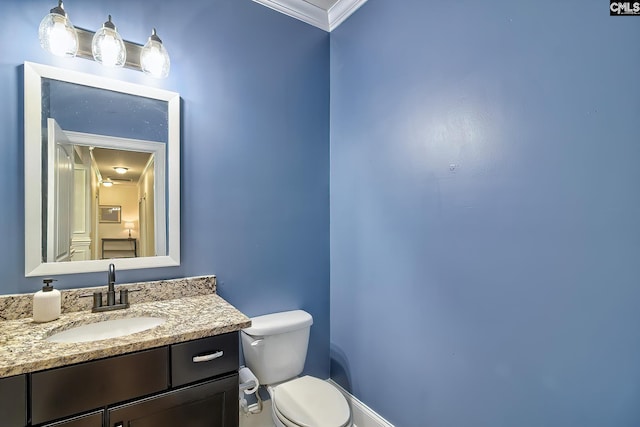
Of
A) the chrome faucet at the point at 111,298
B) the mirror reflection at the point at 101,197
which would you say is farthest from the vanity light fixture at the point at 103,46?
the chrome faucet at the point at 111,298

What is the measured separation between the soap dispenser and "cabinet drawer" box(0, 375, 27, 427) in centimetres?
38

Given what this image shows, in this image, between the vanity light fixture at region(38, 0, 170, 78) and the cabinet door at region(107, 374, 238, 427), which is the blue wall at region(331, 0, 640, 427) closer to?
the cabinet door at region(107, 374, 238, 427)

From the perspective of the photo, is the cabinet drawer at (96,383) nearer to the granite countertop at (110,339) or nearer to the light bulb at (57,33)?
the granite countertop at (110,339)

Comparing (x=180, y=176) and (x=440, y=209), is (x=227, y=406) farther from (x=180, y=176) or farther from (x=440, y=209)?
(x=440, y=209)

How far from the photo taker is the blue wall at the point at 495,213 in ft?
2.95

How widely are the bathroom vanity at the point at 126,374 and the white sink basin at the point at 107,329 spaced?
0.03 metres

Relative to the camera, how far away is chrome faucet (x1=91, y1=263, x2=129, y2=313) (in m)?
1.30

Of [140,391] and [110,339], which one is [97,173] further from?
[140,391]

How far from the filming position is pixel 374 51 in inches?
68.1

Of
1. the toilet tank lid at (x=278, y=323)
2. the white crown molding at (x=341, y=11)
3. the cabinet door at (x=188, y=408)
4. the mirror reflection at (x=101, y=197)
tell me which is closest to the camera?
the cabinet door at (x=188, y=408)

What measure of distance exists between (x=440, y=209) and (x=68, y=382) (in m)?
1.49

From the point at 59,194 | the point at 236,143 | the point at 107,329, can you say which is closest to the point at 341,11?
the point at 236,143

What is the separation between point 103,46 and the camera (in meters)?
1.31

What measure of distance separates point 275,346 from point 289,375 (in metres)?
0.21
